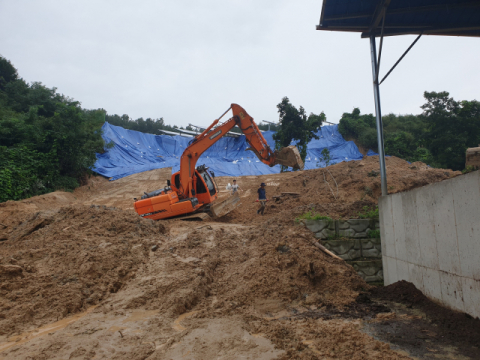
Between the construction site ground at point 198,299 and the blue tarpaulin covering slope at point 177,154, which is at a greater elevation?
the blue tarpaulin covering slope at point 177,154

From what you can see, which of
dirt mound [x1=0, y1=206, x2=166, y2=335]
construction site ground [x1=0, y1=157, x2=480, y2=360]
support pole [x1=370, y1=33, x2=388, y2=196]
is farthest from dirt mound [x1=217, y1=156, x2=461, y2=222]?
dirt mound [x1=0, y1=206, x2=166, y2=335]

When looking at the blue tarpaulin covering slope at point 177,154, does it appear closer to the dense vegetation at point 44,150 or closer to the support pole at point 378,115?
the dense vegetation at point 44,150

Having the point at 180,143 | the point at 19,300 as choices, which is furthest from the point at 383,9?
the point at 180,143

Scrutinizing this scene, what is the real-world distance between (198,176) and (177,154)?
729 inches

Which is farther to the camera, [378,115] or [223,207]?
[223,207]

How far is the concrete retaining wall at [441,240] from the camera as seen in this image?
11.6 feet

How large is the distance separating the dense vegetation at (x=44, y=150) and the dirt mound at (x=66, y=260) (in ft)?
30.3

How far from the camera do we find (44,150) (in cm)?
2027

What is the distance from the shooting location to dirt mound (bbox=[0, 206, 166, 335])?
492 centimetres

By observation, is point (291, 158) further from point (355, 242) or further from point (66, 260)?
point (66, 260)

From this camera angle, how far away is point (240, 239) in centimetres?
820

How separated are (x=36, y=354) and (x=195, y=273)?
9.51 ft

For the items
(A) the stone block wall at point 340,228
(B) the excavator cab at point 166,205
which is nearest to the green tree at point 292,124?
(B) the excavator cab at point 166,205

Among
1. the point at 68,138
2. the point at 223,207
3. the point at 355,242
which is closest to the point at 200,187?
the point at 223,207
